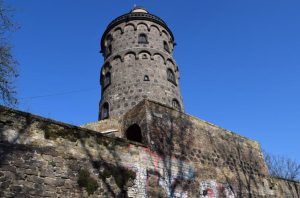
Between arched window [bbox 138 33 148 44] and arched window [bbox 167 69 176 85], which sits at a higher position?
arched window [bbox 138 33 148 44]

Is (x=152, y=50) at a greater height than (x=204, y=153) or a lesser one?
greater

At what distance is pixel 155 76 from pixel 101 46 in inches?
242

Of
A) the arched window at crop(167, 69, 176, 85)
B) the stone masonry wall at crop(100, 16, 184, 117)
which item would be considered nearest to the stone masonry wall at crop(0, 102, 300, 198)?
the stone masonry wall at crop(100, 16, 184, 117)

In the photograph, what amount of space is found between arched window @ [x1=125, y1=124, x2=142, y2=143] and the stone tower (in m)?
6.80

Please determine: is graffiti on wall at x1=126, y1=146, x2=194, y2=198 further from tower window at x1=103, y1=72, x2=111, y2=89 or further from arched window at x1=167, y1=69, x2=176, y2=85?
tower window at x1=103, y1=72, x2=111, y2=89

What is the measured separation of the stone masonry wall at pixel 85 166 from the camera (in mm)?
8914

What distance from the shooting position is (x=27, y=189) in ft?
28.6

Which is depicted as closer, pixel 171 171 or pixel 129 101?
pixel 171 171

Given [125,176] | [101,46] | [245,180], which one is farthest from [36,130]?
[101,46]

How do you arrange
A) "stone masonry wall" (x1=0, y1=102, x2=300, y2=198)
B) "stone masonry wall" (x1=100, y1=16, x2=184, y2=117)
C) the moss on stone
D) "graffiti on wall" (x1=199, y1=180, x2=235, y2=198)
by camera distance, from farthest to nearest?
"stone masonry wall" (x1=100, y1=16, x2=184, y2=117), "graffiti on wall" (x1=199, y1=180, x2=235, y2=198), the moss on stone, "stone masonry wall" (x1=0, y1=102, x2=300, y2=198)

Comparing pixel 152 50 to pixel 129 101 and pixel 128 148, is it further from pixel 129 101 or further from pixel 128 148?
pixel 128 148

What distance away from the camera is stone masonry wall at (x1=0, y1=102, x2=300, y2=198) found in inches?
351

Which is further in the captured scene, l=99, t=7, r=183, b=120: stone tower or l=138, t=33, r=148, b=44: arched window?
l=138, t=33, r=148, b=44: arched window

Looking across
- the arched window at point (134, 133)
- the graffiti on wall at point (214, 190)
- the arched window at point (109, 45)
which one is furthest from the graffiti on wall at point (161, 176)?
the arched window at point (109, 45)
